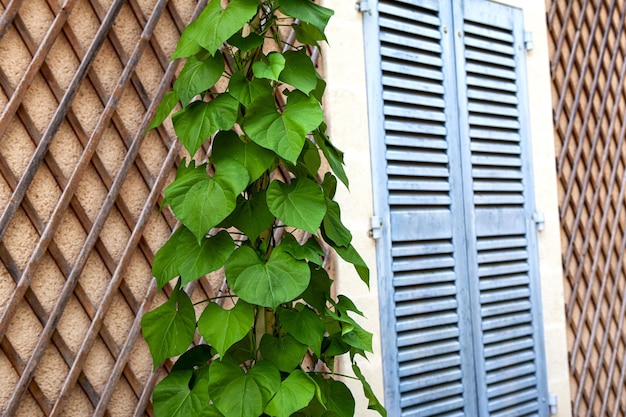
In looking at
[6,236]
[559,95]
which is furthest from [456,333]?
[6,236]

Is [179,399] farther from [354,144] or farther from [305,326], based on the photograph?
[354,144]

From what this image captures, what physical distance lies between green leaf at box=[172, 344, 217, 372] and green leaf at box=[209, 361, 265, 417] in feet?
0.49

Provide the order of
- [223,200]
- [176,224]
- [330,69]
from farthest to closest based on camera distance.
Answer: [330,69] → [176,224] → [223,200]

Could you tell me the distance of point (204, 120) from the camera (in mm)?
1380

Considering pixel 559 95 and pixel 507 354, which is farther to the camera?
pixel 559 95

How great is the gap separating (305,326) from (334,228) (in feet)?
0.63

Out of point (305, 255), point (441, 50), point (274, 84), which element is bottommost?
point (305, 255)

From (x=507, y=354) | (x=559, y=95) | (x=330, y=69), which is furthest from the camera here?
(x=559, y=95)

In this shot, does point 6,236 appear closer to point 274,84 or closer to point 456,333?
point 274,84

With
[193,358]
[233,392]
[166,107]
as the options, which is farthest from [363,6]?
[233,392]

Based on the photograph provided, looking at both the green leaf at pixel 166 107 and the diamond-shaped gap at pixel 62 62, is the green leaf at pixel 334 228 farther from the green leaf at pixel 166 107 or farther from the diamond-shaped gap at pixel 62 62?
the diamond-shaped gap at pixel 62 62

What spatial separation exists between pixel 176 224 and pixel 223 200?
0.49 metres

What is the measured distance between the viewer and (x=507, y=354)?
255 cm

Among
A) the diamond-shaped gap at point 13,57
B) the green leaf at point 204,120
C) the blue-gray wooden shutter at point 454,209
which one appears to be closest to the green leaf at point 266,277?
the green leaf at point 204,120
